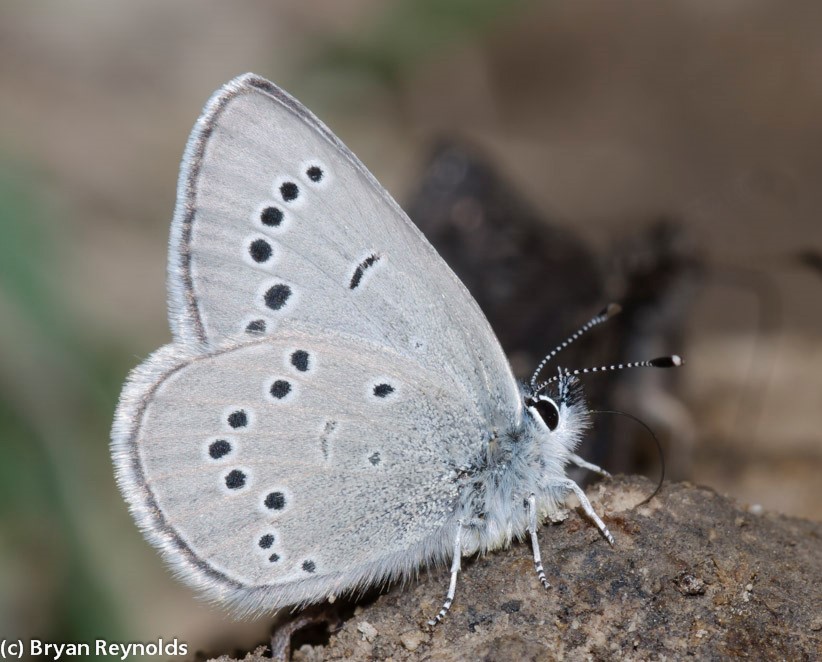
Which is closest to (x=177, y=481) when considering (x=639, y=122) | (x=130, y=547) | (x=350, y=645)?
(x=350, y=645)

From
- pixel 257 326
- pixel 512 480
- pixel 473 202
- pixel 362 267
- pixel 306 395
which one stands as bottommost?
pixel 512 480

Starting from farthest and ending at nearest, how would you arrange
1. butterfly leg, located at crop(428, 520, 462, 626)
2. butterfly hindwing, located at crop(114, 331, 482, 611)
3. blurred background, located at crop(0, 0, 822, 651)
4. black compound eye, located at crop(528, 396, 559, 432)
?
blurred background, located at crop(0, 0, 822, 651)
black compound eye, located at crop(528, 396, 559, 432)
butterfly hindwing, located at crop(114, 331, 482, 611)
butterfly leg, located at crop(428, 520, 462, 626)

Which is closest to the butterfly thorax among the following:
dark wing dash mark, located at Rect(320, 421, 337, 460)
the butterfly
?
the butterfly

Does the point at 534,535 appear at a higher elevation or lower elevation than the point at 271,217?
lower

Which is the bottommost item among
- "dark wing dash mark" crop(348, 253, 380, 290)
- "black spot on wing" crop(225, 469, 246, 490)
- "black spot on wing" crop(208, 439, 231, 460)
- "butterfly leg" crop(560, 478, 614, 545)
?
"black spot on wing" crop(225, 469, 246, 490)

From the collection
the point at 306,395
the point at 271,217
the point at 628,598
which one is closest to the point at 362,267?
the point at 271,217

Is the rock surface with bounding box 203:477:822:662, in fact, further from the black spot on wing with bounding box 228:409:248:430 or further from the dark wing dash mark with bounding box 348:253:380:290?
the dark wing dash mark with bounding box 348:253:380:290

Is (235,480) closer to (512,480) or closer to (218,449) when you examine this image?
(218,449)
